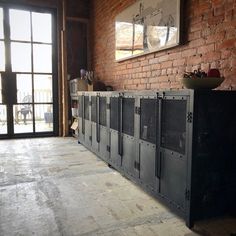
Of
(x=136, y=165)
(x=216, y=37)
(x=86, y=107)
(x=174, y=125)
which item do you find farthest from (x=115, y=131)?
(x=216, y=37)

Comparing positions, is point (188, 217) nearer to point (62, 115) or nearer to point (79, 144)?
point (79, 144)

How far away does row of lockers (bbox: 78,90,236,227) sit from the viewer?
6.61ft

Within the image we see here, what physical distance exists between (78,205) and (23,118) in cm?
425

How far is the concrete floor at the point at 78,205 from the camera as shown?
6.64ft

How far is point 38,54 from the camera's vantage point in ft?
20.2

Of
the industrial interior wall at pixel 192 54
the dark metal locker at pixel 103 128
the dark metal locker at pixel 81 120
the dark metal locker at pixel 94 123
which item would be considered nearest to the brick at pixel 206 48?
the industrial interior wall at pixel 192 54

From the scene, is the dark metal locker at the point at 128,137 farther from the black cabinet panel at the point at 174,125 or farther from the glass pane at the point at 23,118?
→ the glass pane at the point at 23,118

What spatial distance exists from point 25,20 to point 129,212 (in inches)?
209

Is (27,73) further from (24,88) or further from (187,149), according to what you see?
(187,149)

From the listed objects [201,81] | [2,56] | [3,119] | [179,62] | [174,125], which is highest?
[2,56]

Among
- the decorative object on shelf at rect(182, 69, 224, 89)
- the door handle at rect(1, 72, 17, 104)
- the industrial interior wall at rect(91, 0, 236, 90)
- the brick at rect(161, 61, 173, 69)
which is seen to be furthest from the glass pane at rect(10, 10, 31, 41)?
the decorative object on shelf at rect(182, 69, 224, 89)

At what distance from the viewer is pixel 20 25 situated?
593 centimetres

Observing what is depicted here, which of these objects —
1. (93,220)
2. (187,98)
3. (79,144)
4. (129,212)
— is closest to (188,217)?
(129,212)

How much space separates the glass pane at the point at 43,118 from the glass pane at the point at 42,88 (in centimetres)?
19
